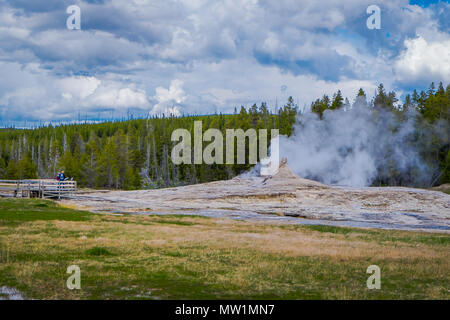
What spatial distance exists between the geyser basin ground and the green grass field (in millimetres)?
7401

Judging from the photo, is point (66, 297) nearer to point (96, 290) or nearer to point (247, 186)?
point (96, 290)

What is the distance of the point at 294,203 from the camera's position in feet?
129

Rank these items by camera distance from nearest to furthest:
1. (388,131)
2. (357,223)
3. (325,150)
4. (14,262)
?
1. (14,262)
2. (357,223)
3. (325,150)
4. (388,131)

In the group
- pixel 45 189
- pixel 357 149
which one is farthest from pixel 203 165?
pixel 45 189

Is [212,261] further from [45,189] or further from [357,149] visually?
[357,149]

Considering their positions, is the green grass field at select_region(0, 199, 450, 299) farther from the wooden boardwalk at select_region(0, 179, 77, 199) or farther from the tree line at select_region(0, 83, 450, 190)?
the tree line at select_region(0, 83, 450, 190)

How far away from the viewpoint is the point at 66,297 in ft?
33.2

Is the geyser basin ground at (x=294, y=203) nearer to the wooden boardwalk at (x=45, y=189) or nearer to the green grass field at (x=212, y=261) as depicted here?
the wooden boardwalk at (x=45, y=189)

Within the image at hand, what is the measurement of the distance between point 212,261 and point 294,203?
25196 millimetres

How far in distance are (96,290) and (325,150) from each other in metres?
50.4

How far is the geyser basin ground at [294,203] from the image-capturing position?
32812mm

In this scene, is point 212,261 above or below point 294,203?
above

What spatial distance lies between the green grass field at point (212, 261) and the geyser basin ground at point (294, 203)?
24.3 ft
